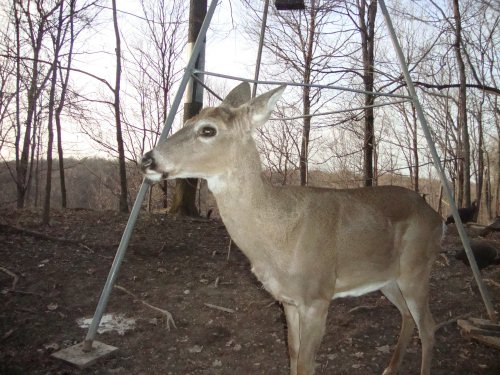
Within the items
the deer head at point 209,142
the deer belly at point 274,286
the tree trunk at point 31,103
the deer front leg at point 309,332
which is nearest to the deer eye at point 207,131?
the deer head at point 209,142

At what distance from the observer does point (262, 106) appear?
369 centimetres

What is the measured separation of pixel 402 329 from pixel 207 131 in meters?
3.30

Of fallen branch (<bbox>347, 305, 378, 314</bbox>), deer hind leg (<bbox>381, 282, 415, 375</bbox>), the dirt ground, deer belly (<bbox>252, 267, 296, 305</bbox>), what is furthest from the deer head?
fallen branch (<bbox>347, 305, 378, 314</bbox>)

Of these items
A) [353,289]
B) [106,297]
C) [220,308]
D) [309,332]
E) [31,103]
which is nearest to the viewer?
[309,332]

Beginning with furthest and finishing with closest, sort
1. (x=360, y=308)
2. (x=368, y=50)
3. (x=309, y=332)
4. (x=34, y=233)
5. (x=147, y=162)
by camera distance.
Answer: (x=368, y=50), (x=34, y=233), (x=360, y=308), (x=309, y=332), (x=147, y=162)

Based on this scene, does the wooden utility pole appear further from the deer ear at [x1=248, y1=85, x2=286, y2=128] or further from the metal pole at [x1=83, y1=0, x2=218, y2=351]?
the deer ear at [x1=248, y1=85, x2=286, y2=128]

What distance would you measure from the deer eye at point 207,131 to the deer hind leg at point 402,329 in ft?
9.86

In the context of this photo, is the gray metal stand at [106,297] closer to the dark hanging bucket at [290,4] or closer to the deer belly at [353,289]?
the dark hanging bucket at [290,4]

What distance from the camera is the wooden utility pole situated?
998cm

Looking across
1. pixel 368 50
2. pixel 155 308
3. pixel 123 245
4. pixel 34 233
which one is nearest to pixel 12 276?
pixel 34 233

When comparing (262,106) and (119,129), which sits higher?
(119,129)

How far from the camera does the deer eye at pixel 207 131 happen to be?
3.60 metres

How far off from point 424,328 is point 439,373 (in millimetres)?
500

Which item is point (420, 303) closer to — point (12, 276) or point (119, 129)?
point (12, 276)
